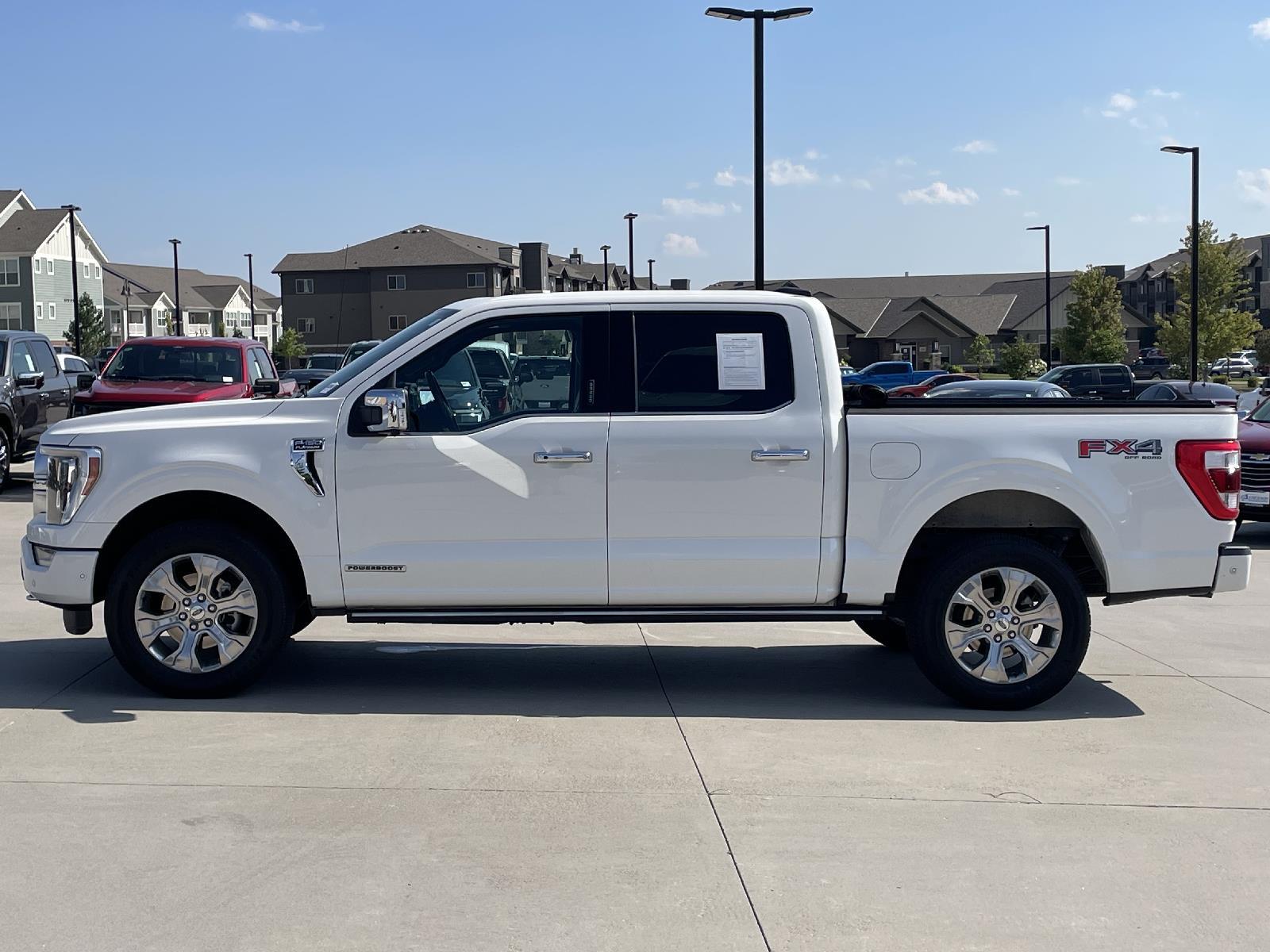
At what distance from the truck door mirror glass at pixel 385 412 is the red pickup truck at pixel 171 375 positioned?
33.3 ft

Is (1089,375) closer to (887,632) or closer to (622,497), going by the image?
(887,632)

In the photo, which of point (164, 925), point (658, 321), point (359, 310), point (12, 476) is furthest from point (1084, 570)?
point (359, 310)

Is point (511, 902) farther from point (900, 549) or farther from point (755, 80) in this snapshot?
point (755, 80)

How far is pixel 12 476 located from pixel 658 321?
1560 centimetres

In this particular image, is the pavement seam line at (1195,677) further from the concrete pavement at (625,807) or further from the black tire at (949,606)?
the black tire at (949,606)

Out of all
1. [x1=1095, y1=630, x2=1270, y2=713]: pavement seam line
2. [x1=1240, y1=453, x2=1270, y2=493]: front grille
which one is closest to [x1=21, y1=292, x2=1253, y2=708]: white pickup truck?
[x1=1095, y1=630, x2=1270, y2=713]: pavement seam line

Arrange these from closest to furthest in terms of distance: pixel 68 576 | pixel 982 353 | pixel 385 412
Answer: pixel 385 412
pixel 68 576
pixel 982 353

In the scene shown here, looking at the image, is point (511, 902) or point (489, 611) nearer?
point (511, 902)

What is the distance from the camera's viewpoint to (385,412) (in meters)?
6.73

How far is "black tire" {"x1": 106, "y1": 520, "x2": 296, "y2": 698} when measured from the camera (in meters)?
6.79

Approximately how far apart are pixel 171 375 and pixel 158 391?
592 mm

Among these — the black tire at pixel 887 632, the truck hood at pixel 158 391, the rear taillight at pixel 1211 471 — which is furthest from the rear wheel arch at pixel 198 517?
the truck hood at pixel 158 391

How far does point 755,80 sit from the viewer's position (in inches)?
784

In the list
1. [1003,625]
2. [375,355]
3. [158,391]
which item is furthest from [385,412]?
[158,391]
